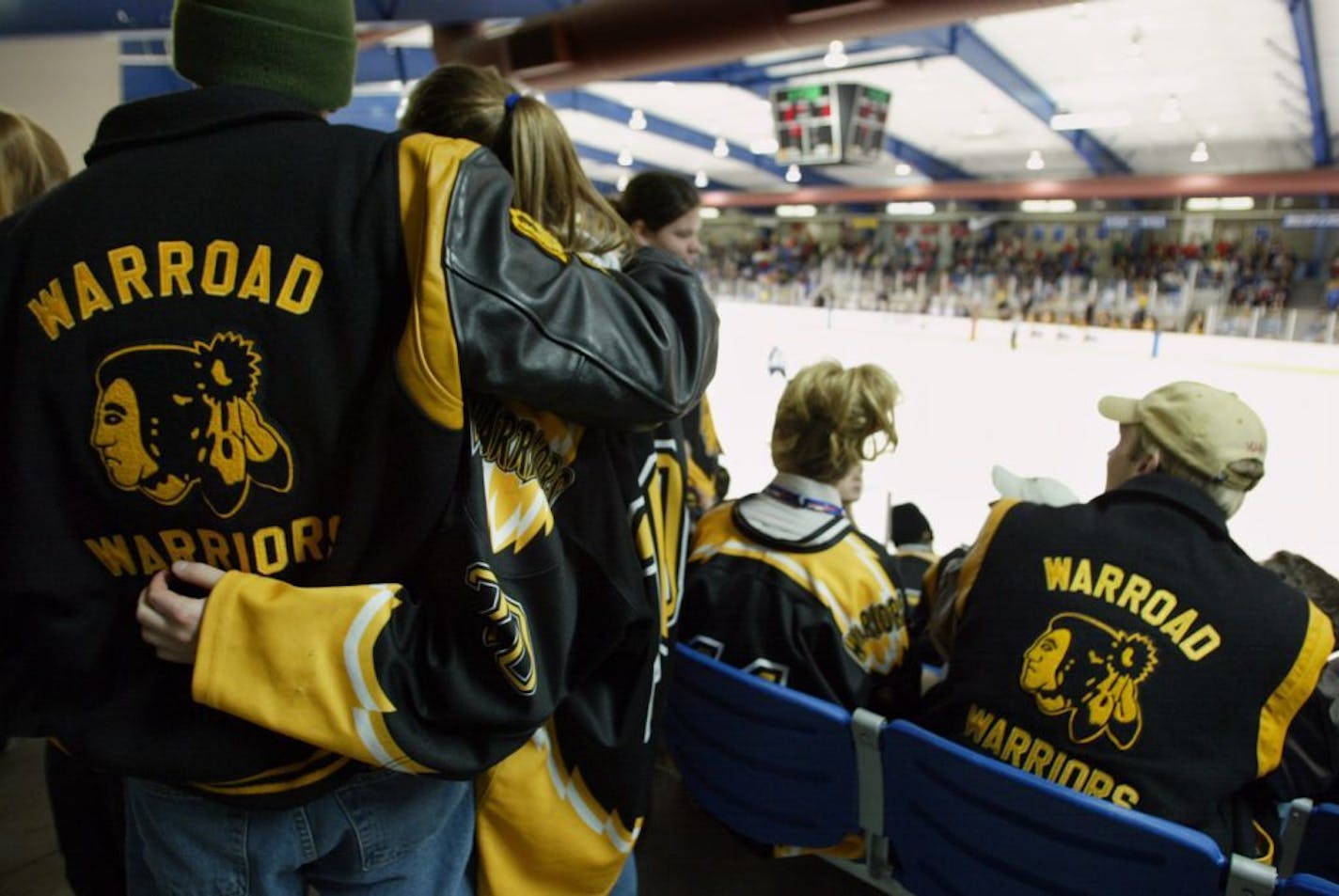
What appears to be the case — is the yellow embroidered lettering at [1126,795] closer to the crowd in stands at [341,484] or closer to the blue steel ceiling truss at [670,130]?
the crowd in stands at [341,484]

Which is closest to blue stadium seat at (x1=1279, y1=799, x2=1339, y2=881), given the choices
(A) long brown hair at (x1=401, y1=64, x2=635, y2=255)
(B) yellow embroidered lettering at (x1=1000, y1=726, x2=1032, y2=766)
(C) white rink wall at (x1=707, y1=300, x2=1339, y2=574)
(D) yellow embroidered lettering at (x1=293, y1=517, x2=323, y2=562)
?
(B) yellow embroidered lettering at (x1=1000, y1=726, x2=1032, y2=766)

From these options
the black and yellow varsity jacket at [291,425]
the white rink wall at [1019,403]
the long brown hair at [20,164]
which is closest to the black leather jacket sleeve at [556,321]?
the black and yellow varsity jacket at [291,425]

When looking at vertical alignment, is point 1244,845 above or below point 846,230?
below

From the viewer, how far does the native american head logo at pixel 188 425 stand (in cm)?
64

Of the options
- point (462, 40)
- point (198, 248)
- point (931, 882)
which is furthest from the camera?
point (462, 40)

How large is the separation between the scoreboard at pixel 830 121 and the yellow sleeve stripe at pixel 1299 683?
11.2 m

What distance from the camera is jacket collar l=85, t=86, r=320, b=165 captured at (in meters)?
0.65

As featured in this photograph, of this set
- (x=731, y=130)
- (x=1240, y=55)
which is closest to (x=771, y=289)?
(x=731, y=130)

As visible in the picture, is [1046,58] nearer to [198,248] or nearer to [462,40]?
[462,40]

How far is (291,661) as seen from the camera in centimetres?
66

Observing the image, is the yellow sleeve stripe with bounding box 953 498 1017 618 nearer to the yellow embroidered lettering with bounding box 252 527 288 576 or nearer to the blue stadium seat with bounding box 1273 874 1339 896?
the blue stadium seat with bounding box 1273 874 1339 896

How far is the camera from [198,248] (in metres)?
0.63

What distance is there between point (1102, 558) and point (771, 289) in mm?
18718

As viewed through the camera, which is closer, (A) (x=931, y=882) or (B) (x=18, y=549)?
(B) (x=18, y=549)
